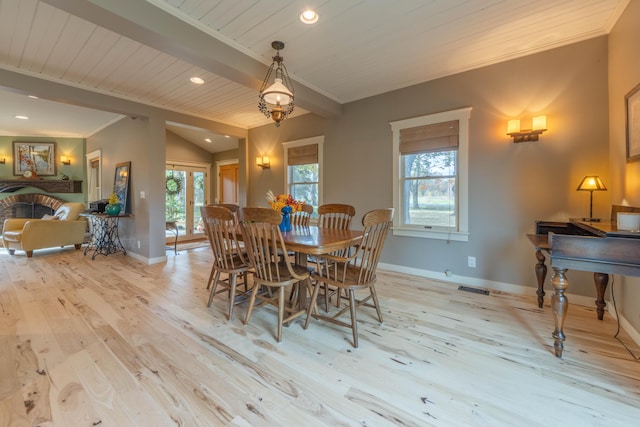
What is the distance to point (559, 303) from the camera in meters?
1.79

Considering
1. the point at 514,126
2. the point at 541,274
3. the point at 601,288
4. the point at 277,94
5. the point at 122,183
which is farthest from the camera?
the point at 122,183

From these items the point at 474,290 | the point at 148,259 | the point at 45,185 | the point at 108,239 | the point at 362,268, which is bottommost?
the point at 474,290

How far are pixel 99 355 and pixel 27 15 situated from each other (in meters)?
2.86

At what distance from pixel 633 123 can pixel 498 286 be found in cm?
191

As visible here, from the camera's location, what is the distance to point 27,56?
2889mm

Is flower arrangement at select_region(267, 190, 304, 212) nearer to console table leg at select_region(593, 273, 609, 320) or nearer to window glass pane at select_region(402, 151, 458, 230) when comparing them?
window glass pane at select_region(402, 151, 458, 230)

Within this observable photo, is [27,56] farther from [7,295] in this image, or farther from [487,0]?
[487,0]

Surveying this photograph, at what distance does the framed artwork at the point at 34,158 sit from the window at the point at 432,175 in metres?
8.19

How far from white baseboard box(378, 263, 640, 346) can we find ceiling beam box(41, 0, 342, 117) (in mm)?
3082

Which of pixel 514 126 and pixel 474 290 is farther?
pixel 474 290

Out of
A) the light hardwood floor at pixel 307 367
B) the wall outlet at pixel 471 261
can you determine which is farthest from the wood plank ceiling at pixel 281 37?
the light hardwood floor at pixel 307 367

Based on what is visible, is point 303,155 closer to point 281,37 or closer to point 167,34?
point 281,37

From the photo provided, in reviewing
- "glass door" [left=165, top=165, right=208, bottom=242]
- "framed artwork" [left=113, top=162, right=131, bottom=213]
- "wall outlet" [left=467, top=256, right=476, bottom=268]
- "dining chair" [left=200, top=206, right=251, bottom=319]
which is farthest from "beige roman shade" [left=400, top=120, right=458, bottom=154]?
"glass door" [left=165, top=165, right=208, bottom=242]

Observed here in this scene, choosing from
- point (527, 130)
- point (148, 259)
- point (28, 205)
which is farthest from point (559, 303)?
point (28, 205)
